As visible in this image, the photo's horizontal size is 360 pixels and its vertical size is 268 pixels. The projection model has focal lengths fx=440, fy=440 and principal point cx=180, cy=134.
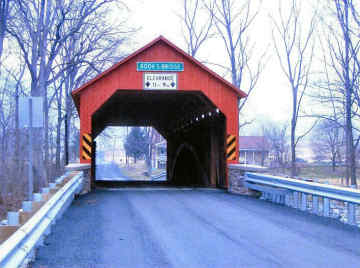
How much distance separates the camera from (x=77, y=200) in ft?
34.0

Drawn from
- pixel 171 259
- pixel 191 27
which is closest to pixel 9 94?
pixel 191 27

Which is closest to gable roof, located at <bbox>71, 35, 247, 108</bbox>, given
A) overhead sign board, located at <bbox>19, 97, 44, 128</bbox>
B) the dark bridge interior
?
the dark bridge interior

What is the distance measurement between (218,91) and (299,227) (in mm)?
7531

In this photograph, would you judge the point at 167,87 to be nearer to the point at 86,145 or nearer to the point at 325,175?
the point at 86,145

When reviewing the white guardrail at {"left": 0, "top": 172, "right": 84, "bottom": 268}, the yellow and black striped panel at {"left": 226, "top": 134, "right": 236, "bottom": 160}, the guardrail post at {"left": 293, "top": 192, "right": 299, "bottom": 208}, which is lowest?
the guardrail post at {"left": 293, "top": 192, "right": 299, "bottom": 208}

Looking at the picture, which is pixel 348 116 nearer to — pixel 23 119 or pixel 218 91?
pixel 218 91

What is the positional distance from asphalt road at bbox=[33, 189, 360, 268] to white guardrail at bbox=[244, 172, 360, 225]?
328 mm

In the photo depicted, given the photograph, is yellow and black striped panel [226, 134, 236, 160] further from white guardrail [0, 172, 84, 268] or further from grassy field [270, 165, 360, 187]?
grassy field [270, 165, 360, 187]

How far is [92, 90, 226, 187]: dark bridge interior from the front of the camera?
49.5 feet

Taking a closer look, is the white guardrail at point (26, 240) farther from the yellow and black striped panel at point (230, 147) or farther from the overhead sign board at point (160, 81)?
the yellow and black striped panel at point (230, 147)

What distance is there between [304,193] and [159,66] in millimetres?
6666

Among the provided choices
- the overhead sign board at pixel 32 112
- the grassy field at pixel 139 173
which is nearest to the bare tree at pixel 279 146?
the grassy field at pixel 139 173

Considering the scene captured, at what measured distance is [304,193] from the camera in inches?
320

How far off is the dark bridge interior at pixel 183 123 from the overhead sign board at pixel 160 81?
42cm
